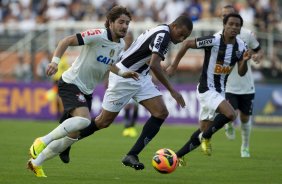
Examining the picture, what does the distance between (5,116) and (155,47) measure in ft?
60.5

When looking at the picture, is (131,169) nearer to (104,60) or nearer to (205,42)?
(104,60)

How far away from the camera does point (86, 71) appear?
38.1ft

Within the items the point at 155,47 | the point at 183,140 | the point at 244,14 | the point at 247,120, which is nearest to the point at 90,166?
the point at 155,47

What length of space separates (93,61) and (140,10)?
19.1 metres

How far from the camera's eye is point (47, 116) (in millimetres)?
28469

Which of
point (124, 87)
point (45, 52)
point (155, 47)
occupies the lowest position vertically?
point (45, 52)

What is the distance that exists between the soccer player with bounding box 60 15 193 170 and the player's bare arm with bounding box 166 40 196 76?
1.47 feet

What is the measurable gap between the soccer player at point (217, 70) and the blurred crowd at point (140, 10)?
14530mm

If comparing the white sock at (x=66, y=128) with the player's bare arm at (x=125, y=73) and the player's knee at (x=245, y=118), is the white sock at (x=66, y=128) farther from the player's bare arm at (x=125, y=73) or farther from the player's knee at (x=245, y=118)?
the player's knee at (x=245, y=118)

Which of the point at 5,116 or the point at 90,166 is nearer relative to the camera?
the point at 90,166

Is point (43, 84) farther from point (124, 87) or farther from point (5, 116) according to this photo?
point (124, 87)

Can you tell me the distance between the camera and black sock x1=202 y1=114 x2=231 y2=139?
43.6ft

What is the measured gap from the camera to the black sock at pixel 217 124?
13289mm

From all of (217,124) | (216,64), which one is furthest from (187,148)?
(216,64)
